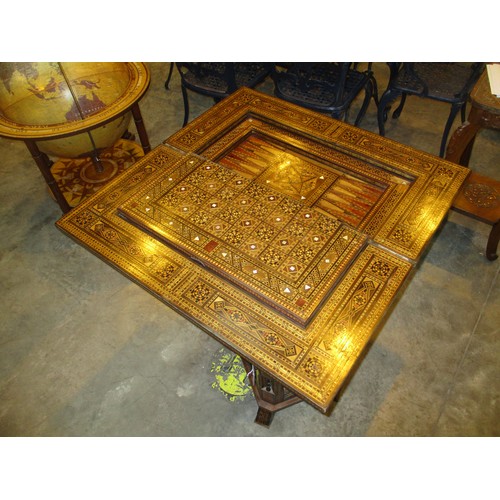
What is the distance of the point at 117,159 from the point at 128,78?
0.93 meters

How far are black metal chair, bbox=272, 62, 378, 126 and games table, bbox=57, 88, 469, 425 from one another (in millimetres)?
710

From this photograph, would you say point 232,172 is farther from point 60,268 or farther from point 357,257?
point 60,268

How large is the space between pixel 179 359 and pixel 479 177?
2820 millimetres

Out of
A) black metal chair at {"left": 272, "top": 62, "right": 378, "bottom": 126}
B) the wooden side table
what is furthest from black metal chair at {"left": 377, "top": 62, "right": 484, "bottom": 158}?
the wooden side table

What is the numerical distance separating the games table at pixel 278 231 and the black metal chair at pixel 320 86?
0.71 meters

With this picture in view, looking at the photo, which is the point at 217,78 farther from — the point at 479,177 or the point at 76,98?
the point at 479,177

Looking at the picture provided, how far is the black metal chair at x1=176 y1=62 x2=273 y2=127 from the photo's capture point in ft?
12.5

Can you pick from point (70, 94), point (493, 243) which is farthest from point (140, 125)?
point (493, 243)

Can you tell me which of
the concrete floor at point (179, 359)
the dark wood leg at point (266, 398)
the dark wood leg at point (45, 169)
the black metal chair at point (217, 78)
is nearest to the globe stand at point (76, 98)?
the dark wood leg at point (45, 169)

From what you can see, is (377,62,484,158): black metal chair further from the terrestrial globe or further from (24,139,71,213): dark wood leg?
(24,139,71,213): dark wood leg

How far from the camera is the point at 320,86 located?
374 centimetres

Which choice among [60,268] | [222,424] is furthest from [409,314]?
[60,268]

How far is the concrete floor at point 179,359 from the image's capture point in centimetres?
257

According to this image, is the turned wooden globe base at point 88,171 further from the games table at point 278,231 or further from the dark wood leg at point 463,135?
the dark wood leg at point 463,135
